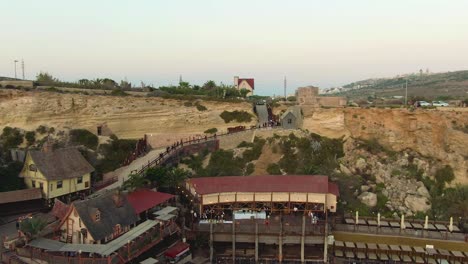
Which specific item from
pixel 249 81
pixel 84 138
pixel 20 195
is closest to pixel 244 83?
pixel 249 81

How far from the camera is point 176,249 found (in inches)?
1169

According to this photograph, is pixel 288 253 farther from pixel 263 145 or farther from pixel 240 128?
pixel 240 128

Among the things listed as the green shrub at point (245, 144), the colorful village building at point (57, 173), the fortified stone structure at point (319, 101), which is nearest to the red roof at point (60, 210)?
the colorful village building at point (57, 173)

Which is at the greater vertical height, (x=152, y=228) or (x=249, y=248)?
(x=152, y=228)

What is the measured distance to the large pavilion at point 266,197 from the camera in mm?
34969

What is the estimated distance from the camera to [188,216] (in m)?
34.5

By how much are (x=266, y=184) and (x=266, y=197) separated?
1186 millimetres

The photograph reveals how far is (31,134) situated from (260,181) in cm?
3020

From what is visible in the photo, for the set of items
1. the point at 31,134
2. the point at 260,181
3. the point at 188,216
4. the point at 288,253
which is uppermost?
the point at 31,134

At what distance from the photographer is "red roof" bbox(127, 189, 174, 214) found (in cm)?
3147

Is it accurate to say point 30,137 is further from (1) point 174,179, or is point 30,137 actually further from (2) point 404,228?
(2) point 404,228

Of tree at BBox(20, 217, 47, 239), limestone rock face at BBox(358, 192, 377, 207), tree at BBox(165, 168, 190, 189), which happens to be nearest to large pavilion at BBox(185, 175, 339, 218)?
tree at BBox(165, 168, 190, 189)

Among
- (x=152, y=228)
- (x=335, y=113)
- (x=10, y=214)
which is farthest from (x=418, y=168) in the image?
(x=10, y=214)

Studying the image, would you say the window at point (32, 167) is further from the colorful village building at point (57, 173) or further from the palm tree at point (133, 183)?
the palm tree at point (133, 183)
